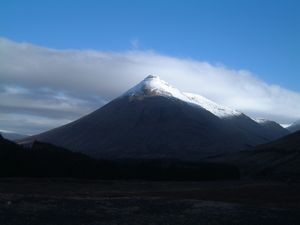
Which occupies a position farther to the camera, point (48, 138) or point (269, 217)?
point (48, 138)

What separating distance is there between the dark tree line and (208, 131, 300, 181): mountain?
9.66 m

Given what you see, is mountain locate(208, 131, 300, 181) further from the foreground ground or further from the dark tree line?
the foreground ground

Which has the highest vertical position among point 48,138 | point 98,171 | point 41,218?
point 48,138

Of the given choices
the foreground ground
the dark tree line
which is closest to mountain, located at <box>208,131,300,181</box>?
the dark tree line

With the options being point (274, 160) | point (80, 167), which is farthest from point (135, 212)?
point (274, 160)

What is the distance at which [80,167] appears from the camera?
221 ft

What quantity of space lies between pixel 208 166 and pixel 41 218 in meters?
59.3

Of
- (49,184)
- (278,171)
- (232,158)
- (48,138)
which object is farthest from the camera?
Answer: (48,138)

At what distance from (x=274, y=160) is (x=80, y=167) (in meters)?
49.5

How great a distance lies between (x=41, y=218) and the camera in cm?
2652

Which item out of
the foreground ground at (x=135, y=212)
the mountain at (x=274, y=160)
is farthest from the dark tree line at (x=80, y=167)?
the foreground ground at (x=135, y=212)

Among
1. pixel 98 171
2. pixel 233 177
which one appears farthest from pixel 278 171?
pixel 98 171

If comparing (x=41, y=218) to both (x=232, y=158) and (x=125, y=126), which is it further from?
(x=125, y=126)

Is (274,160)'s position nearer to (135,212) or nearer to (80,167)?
(80,167)
